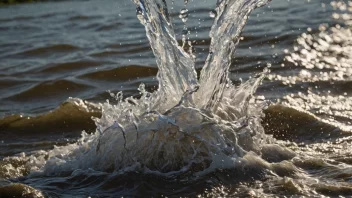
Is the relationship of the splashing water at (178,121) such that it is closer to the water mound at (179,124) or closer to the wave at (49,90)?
the water mound at (179,124)

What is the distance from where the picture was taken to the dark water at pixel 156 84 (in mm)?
4379

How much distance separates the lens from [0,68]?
357 inches

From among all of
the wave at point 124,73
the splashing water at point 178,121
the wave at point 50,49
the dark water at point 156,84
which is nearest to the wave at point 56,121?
the dark water at point 156,84

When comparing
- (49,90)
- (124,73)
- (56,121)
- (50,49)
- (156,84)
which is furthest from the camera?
(50,49)

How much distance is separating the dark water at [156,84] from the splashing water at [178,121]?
0.15 metres

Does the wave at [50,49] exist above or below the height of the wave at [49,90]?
above

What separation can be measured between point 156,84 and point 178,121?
2.94m

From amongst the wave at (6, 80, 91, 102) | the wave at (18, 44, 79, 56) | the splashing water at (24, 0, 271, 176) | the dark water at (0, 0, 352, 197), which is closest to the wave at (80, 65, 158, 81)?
the dark water at (0, 0, 352, 197)

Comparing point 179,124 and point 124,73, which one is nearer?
point 179,124

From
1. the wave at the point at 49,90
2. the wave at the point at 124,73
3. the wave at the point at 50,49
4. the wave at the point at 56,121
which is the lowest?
the wave at the point at 56,121

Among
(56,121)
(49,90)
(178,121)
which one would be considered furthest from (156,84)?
(178,121)

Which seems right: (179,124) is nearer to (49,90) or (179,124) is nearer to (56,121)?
(56,121)

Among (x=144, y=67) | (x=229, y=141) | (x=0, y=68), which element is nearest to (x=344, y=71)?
(x=144, y=67)

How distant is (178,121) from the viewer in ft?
15.4
